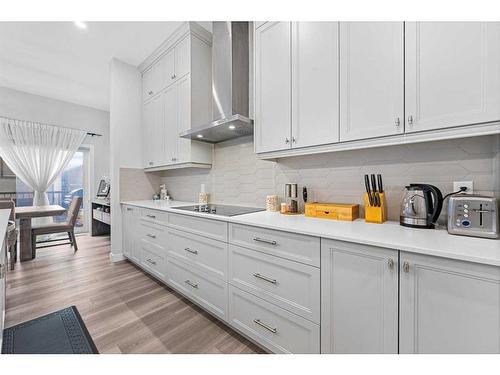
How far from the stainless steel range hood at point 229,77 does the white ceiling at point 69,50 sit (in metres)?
0.56

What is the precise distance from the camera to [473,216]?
105 centimetres

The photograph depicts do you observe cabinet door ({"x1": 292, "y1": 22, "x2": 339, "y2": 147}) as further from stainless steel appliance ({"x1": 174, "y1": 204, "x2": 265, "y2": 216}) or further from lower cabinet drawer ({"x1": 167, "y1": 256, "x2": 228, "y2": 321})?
lower cabinet drawer ({"x1": 167, "y1": 256, "x2": 228, "y2": 321})

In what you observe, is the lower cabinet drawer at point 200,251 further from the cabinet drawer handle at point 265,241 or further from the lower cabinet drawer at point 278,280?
the cabinet drawer handle at point 265,241

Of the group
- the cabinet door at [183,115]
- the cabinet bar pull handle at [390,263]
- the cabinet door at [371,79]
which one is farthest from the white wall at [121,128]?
the cabinet bar pull handle at [390,263]

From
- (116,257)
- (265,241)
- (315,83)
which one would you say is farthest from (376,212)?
(116,257)

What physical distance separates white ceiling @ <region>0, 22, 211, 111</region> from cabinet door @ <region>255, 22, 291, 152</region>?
1295 mm

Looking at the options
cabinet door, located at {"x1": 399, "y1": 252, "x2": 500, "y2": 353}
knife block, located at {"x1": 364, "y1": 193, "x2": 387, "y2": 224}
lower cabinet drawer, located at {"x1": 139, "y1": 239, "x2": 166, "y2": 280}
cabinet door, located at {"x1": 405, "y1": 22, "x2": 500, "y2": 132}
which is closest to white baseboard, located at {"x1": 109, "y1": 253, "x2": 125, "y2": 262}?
lower cabinet drawer, located at {"x1": 139, "y1": 239, "x2": 166, "y2": 280}

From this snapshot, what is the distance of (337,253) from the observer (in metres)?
1.11

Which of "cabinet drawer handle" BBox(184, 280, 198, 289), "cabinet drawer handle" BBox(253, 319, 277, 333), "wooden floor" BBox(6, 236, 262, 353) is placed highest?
"cabinet drawer handle" BBox(184, 280, 198, 289)

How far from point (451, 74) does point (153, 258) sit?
2.87 metres

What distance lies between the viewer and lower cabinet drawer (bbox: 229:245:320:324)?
121 cm
